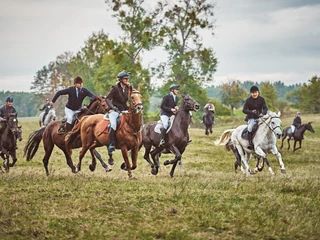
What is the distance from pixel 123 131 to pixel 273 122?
5814 millimetres

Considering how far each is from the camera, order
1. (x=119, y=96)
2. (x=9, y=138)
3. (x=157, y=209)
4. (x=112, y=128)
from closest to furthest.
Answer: (x=157, y=209) < (x=112, y=128) < (x=119, y=96) < (x=9, y=138)

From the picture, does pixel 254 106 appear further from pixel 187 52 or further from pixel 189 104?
pixel 187 52

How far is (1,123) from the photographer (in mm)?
18859

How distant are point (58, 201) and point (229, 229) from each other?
3.69 metres

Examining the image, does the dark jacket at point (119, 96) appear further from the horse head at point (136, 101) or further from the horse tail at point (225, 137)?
the horse tail at point (225, 137)

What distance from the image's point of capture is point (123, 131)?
45.7 feet

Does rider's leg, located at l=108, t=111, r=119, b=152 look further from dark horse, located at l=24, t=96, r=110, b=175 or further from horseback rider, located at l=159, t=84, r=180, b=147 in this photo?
horseback rider, located at l=159, t=84, r=180, b=147

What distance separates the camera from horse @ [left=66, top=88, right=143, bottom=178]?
1356 centimetres

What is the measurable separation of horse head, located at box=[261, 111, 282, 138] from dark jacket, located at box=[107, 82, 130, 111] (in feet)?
17.5

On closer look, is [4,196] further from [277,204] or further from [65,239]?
[277,204]

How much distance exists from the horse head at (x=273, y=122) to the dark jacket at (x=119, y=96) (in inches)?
209

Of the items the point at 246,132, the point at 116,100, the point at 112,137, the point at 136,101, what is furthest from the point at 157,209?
the point at 246,132

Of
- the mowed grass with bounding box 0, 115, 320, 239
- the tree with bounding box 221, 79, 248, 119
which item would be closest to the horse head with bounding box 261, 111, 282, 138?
the mowed grass with bounding box 0, 115, 320, 239

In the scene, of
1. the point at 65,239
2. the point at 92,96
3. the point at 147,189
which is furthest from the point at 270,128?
the point at 65,239
